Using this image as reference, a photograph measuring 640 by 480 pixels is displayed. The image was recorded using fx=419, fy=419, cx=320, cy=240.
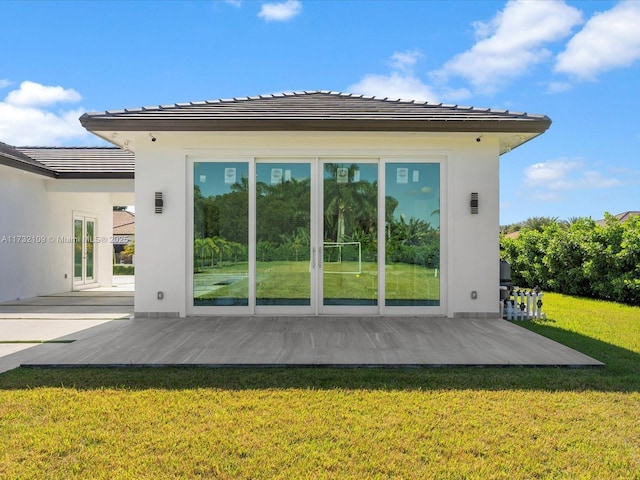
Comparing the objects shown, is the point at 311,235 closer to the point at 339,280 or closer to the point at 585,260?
the point at 339,280

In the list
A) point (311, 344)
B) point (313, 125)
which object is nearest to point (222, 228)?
point (313, 125)

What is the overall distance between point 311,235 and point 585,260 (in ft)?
28.0

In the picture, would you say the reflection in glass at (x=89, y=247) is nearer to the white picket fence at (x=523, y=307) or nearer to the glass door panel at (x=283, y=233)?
the glass door panel at (x=283, y=233)

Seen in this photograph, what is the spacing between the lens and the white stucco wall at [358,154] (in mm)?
7785

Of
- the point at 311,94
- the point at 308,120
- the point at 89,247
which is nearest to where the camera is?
the point at 308,120

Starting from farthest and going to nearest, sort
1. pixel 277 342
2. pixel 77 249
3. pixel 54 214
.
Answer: pixel 77 249 < pixel 54 214 < pixel 277 342

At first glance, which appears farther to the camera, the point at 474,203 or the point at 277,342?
the point at 474,203

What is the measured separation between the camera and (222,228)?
7945 mm

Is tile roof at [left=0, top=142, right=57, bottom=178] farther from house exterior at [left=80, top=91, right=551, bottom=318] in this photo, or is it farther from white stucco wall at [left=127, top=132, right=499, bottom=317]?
white stucco wall at [left=127, top=132, right=499, bottom=317]

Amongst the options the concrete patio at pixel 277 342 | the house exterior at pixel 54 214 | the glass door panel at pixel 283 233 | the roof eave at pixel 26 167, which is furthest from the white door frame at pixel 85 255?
the glass door panel at pixel 283 233

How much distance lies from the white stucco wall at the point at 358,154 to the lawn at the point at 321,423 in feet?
10.6

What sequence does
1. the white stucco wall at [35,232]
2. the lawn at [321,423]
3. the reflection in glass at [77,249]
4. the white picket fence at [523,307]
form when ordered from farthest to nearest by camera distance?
the reflection in glass at [77,249] < the white stucco wall at [35,232] < the white picket fence at [523,307] < the lawn at [321,423]

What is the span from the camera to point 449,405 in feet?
11.9

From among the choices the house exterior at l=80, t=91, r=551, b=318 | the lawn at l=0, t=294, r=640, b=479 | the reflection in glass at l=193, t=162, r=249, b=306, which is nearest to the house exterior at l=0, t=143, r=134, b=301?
the house exterior at l=80, t=91, r=551, b=318
